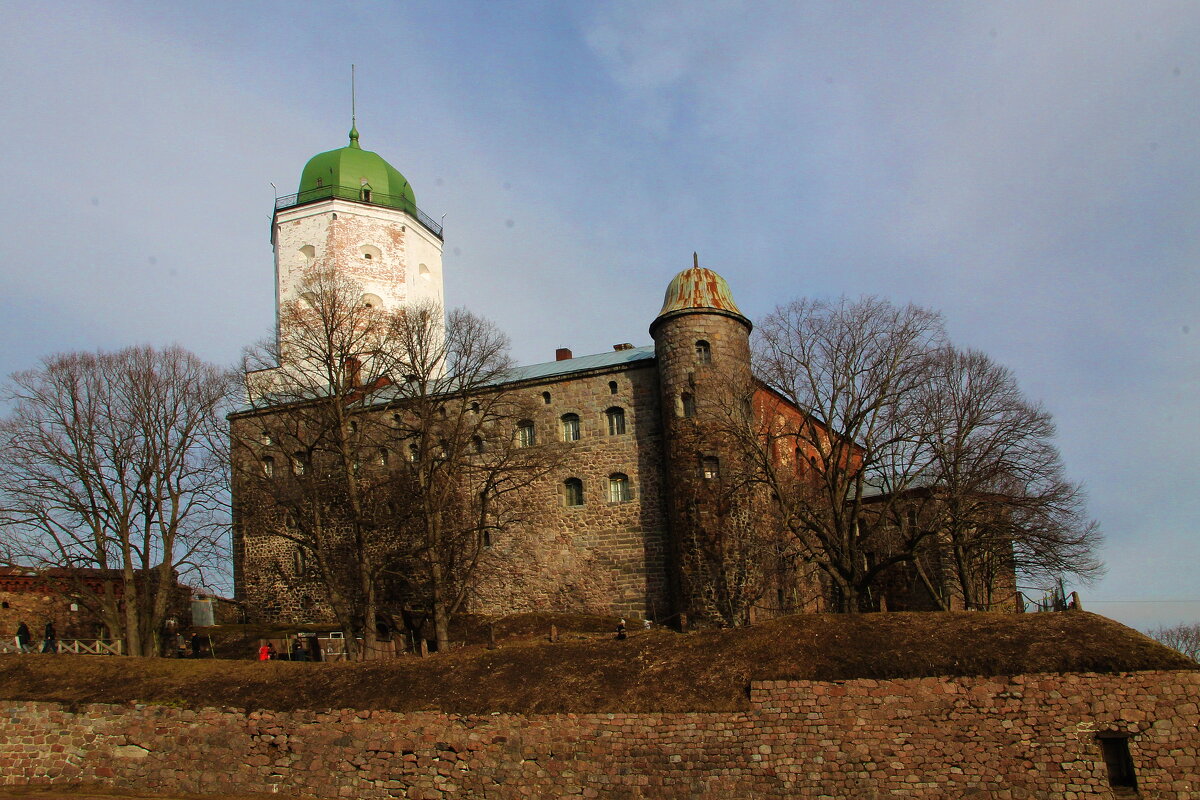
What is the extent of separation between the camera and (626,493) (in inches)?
1264

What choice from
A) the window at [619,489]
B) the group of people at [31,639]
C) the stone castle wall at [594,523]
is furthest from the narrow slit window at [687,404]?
the group of people at [31,639]

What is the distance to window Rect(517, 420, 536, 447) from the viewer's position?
3394 cm

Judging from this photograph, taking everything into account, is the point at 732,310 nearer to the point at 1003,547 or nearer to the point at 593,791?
the point at 1003,547

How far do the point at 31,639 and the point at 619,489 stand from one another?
18.1m

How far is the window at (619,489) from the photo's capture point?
3203cm

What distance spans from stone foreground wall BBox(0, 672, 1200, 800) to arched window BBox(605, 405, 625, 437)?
1464cm

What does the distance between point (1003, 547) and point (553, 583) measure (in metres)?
13.2

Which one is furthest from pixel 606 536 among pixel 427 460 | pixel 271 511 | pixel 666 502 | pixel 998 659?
pixel 998 659

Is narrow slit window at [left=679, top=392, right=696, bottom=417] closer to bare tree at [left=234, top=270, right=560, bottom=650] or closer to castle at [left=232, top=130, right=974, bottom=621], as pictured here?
castle at [left=232, top=130, right=974, bottom=621]

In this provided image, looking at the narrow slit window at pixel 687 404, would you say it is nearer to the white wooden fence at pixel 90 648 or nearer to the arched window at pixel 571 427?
the arched window at pixel 571 427

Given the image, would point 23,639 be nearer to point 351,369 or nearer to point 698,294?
point 351,369

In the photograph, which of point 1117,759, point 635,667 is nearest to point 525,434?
point 635,667

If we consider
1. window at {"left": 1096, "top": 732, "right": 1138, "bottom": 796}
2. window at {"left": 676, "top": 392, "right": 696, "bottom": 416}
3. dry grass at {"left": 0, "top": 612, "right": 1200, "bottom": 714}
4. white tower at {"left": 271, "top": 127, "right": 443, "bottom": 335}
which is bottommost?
window at {"left": 1096, "top": 732, "right": 1138, "bottom": 796}

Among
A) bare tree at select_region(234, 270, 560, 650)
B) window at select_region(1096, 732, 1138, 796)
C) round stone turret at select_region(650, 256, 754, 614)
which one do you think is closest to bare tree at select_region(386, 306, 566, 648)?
bare tree at select_region(234, 270, 560, 650)
